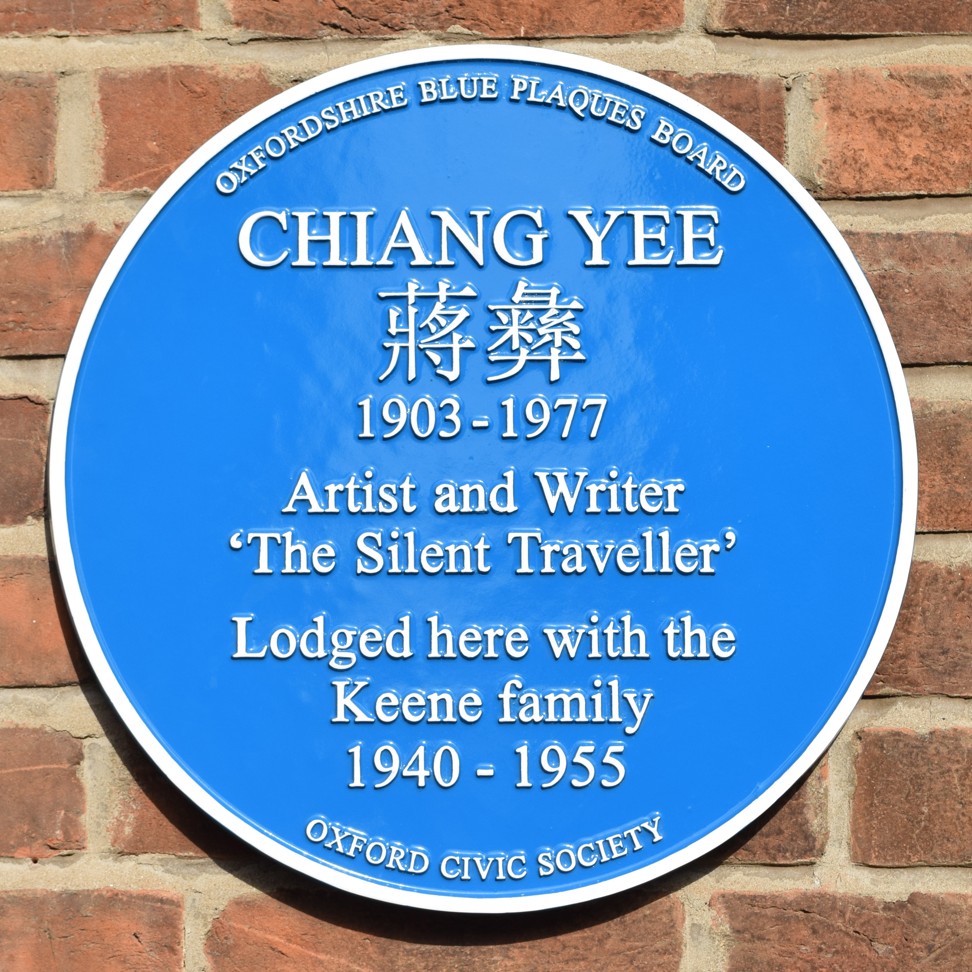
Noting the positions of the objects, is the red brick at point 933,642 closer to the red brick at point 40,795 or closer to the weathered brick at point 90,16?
the red brick at point 40,795

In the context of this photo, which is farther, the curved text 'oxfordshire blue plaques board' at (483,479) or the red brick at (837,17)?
the red brick at (837,17)

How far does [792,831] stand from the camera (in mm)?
1374

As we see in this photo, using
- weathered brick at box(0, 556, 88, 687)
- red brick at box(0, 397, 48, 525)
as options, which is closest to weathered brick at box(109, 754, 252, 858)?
weathered brick at box(0, 556, 88, 687)

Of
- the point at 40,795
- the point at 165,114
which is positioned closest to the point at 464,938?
the point at 40,795

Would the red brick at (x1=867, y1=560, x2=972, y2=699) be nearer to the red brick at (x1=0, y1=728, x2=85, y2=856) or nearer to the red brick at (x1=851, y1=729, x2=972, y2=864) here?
the red brick at (x1=851, y1=729, x2=972, y2=864)

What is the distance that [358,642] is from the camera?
135 centimetres

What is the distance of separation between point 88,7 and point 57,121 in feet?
0.43

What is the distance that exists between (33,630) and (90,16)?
26.5 inches

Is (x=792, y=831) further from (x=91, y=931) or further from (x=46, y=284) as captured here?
Answer: (x=46, y=284)

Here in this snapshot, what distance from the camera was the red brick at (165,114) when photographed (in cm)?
144

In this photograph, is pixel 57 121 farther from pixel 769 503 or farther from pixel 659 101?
pixel 769 503

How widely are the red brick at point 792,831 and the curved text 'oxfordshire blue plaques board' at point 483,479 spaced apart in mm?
55

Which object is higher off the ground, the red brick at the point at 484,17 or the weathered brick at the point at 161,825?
the red brick at the point at 484,17

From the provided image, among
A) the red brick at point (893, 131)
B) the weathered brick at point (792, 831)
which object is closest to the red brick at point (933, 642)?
the weathered brick at point (792, 831)
